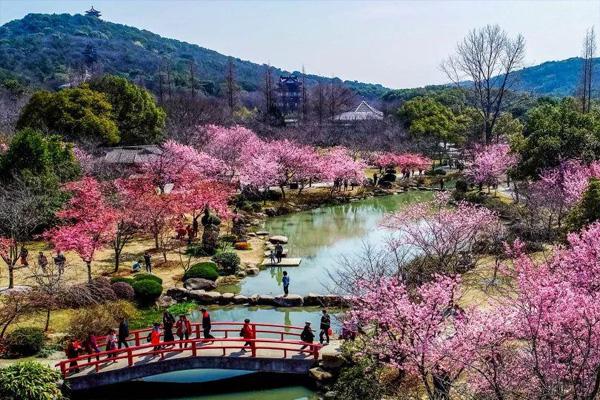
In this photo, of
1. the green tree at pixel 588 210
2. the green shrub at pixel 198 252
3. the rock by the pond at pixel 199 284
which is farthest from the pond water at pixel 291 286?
the green tree at pixel 588 210

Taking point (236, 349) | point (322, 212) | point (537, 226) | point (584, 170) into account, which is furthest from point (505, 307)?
point (322, 212)

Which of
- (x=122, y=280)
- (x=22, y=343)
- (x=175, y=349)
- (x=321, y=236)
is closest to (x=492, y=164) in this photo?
(x=321, y=236)

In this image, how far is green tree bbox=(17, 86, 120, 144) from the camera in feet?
143

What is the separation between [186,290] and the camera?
2411 centimetres

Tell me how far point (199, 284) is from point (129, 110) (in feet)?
103

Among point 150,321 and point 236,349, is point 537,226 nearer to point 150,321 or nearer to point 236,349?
point 236,349

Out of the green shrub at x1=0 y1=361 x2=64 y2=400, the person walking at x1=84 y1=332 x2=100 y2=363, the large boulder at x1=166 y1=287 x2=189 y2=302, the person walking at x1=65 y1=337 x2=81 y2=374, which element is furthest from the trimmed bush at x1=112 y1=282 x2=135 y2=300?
the green shrub at x1=0 y1=361 x2=64 y2=400

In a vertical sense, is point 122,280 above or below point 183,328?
above

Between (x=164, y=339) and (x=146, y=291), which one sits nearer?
(x=164, y=339)

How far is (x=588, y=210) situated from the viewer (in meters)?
20.8

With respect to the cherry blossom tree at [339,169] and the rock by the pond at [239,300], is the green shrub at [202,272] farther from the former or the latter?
the cherry blossom tree at [339,169]

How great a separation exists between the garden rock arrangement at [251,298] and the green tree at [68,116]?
79.4 ft

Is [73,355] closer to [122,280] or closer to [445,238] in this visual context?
[122,280]

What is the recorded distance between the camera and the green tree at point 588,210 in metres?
20.5
